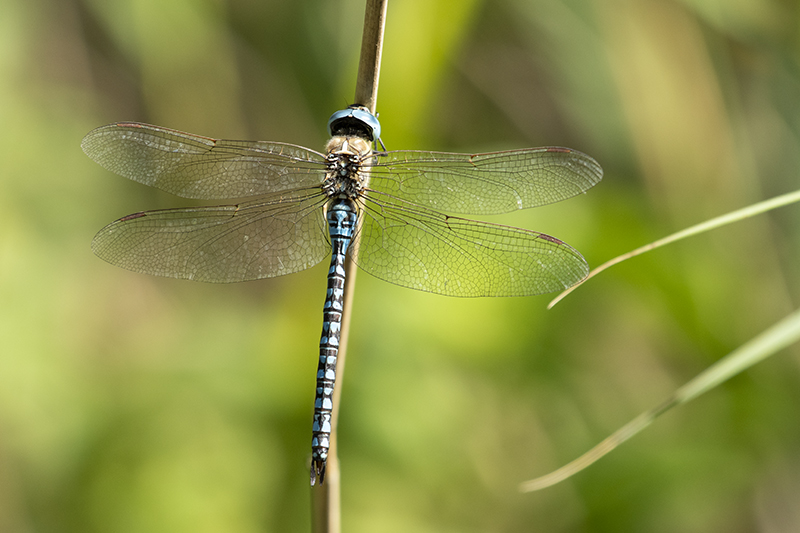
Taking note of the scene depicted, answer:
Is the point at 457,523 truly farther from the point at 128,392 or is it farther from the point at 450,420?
the point at 128,392

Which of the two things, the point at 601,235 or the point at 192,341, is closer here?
the point at 601,235

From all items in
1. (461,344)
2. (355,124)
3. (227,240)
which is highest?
(355,124)

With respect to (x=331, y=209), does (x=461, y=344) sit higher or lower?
lower

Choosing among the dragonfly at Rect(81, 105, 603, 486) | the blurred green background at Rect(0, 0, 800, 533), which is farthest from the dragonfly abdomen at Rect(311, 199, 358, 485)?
the blurred green background at Rect(0, 0, 800, 533)

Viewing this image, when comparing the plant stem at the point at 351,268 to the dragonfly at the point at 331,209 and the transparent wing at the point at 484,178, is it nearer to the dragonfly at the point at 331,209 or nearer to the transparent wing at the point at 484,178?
the dragonfly at the point at 331,209

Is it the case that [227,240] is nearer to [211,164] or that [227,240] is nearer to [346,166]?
[211,164]

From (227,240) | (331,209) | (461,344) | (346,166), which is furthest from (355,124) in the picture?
(461,344)

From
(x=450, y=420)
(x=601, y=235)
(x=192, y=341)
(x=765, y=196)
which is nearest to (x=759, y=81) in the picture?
(x=765, y=196)

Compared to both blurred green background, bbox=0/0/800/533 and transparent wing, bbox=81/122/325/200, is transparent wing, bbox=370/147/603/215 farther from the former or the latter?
blurred green background, bbox=0/0/800/533
